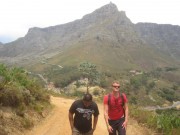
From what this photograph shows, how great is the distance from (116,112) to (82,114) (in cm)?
121

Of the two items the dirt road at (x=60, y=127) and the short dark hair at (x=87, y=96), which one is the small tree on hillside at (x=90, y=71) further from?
the short dark hair at (x=87, y=96)

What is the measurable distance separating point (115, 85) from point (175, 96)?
135 m

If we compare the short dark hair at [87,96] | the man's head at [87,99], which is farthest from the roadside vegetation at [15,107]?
the short dark hair at [87,96]

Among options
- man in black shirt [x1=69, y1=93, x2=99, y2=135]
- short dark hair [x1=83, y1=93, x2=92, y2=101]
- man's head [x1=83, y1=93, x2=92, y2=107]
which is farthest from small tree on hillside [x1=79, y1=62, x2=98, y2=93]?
short dark hair [x1=83, y1=93, x2=92, y2=101]

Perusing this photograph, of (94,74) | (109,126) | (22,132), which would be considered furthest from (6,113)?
(94,74)

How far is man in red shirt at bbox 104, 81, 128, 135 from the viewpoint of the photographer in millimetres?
9281

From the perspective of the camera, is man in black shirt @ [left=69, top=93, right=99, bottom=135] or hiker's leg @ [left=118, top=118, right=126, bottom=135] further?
hiker's leg @ [left=118, top=118, right=126, bottom=135]

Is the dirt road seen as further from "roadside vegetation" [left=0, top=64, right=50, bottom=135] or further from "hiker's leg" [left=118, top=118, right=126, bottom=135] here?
"hiker's leg" [left=118, top=118, right=126, bottom=135]

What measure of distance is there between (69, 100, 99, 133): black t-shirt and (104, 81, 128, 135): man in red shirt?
25.2 inches

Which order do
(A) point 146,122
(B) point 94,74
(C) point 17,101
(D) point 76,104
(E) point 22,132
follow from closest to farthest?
(D) point 76,104 < (E) point 22,132 < (C) point 17,101 < (A) point 146,122 < (B) point 94,74

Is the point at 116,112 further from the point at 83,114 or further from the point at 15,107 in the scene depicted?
the point at 15,107

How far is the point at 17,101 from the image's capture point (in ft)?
51.8

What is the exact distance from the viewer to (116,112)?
944 centimetres

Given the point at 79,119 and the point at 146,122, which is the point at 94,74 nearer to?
the point at 146,122
